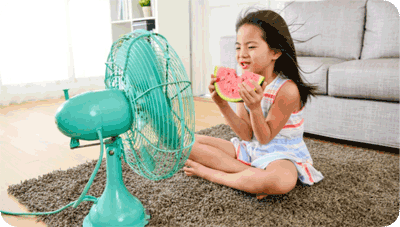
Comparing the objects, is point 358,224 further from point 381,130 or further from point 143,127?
point 381,130

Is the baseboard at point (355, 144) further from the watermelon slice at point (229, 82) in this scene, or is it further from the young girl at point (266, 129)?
the watermelon slice at point (229, 82)

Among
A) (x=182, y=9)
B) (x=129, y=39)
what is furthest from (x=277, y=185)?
(x=182, y=9)

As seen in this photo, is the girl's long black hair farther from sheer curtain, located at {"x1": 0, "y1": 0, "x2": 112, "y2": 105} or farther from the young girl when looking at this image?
sheer curtain, located at {"x1": 0, "y1": 0, "x2": 112, "y2": 105}

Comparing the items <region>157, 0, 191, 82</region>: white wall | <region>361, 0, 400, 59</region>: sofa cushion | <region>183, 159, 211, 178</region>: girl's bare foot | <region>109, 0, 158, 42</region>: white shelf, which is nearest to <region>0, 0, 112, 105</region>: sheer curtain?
<region>109, 0, 158, 42</region>: white shelf

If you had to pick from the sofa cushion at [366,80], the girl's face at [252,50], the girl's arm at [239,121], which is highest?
the girl's face at [252,50]

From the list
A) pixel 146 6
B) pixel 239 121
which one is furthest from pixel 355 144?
pixel 146 6

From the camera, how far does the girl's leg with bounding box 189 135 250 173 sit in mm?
1389

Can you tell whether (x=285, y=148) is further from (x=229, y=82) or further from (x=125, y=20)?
(x=125, y=20)

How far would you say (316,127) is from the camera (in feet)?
6.89

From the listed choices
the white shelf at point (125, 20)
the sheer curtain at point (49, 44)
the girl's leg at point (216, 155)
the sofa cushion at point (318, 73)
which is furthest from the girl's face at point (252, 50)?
the sheer curtain at point (49, 44)

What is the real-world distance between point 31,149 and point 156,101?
1.50 m

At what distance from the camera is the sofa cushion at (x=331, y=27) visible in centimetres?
244

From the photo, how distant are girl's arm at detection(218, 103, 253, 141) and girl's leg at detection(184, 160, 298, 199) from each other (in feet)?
0.66

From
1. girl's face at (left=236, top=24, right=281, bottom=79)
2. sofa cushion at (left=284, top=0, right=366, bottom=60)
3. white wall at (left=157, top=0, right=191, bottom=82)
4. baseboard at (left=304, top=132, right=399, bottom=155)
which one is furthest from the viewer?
white wall at (left=157, top=0, right=191, bottom=82)
